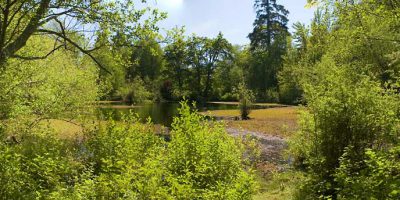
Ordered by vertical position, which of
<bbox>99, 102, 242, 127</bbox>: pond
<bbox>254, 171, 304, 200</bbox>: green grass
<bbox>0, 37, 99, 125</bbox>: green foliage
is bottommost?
<bbox>254, 171, 304, 200</bbox>: green grass

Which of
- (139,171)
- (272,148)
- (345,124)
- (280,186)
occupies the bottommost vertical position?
(280,186)

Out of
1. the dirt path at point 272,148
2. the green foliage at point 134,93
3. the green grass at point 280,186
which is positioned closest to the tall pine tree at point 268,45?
the green foliage at point 134,93

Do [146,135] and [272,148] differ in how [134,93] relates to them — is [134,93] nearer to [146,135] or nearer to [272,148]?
[272,148]

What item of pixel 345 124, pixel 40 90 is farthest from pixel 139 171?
pixel 40 90

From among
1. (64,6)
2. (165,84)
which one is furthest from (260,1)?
(64,6)

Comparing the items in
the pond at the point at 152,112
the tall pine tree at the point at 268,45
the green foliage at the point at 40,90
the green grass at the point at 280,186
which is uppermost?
the tall pine tree at the point at 268,45

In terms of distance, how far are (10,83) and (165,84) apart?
245ft

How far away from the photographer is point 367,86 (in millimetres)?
9562

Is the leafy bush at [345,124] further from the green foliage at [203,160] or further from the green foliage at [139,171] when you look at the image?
the green foliage at [203,160]

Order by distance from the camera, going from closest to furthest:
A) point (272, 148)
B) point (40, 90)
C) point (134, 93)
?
1. point (40, 90)
2. point (272, 148)
3. point (134, 93)

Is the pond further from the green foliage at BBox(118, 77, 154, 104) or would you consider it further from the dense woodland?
the green foliage at BBox(118, 77, 154, 104)

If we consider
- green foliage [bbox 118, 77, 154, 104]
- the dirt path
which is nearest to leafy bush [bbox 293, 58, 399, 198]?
the dirt path

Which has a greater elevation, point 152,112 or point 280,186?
point 152,112

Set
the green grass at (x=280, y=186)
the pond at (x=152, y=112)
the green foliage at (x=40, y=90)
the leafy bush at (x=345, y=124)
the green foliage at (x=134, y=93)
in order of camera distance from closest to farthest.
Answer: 1. the leafy bush at (x=345, y=124)
2. the green grass at (x=280, y=186)
3. the green foliage at (x=40, y=90)
4. the pond at (x=152, y=112)
5. the green foliage at (x=134, y=93)
